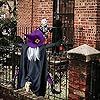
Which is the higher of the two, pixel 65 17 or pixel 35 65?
pixel 65 17

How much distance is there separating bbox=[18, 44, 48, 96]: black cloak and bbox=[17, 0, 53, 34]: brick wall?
113 inches

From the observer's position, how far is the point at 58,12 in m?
9.98

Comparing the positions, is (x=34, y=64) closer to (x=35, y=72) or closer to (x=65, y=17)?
(x=35, y=72)

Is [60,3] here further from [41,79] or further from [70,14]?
[41,79]

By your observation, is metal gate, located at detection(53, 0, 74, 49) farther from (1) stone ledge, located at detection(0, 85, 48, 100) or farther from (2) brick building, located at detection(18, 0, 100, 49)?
(1) stone ledge, located at detection(0, 85, 48, 100)

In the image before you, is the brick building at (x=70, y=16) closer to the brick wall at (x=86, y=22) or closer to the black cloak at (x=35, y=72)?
the brick wall at (x=86, y=22)

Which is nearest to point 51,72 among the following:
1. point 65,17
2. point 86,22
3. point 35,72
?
point 35,72

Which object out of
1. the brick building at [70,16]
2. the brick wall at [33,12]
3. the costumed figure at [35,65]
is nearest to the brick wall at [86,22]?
the brick building at [70,16]

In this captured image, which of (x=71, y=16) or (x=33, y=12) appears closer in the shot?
(x=71, y=16)

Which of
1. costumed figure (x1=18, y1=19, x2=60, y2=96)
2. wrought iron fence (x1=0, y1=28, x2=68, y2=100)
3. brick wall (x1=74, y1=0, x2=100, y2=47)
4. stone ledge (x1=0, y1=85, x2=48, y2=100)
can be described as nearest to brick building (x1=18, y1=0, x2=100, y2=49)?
brick wall (x1=74, y1=0, x2=100, y2=47)

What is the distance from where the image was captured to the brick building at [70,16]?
8492 millimetres

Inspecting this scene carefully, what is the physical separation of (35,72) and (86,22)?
2705 mm

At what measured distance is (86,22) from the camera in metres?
8.66

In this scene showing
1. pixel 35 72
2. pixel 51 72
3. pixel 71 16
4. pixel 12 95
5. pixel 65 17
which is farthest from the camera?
pixel 65 17
